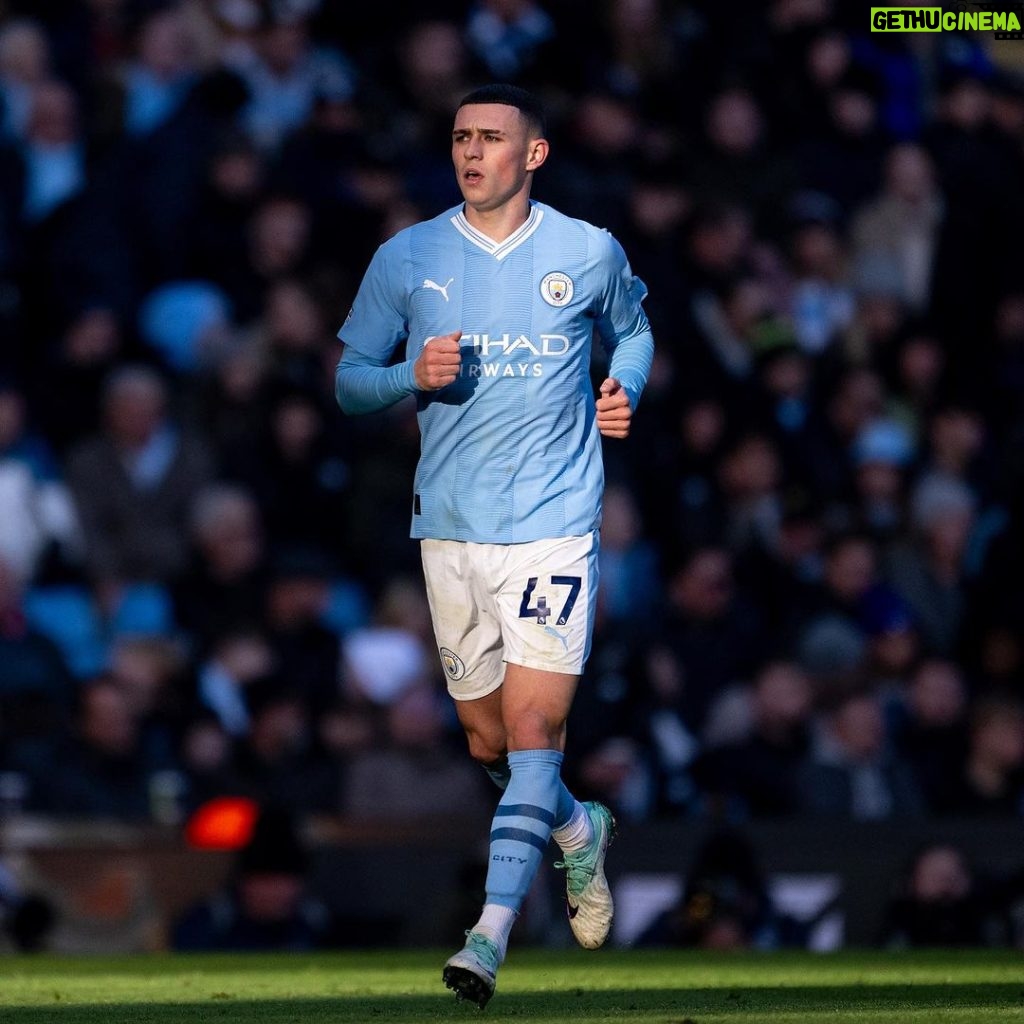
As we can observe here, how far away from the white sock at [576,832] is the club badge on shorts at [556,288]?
1558 mm

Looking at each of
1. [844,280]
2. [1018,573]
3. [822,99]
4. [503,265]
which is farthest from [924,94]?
[503,265]

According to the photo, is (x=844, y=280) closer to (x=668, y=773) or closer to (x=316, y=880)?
(x=668, y=773)

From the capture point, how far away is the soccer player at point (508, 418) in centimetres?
663

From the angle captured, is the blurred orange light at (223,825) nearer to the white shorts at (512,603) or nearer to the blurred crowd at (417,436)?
the blurred crowd at (417,436)

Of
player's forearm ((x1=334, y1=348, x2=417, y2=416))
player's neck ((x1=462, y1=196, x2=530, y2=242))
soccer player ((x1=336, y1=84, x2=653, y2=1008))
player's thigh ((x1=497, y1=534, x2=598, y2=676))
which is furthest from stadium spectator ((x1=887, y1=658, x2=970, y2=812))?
player's neck ((x1=462, y1=196, x2=530, y2=242))

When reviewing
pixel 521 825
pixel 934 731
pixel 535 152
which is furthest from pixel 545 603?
pixel 934 731

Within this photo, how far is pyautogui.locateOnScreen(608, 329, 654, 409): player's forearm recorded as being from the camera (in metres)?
6.86

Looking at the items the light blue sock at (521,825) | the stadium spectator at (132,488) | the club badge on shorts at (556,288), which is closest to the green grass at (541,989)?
the light blue sock at (521,825)

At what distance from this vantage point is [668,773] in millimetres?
11000

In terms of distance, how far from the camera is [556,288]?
6.77 m

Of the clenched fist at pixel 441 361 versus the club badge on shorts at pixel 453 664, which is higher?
the clenched fist at pixel 441 361

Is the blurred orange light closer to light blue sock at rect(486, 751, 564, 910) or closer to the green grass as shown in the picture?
the green grass

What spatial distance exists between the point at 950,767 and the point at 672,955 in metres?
2.83

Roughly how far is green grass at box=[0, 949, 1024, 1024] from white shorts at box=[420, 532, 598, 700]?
1.03 m
